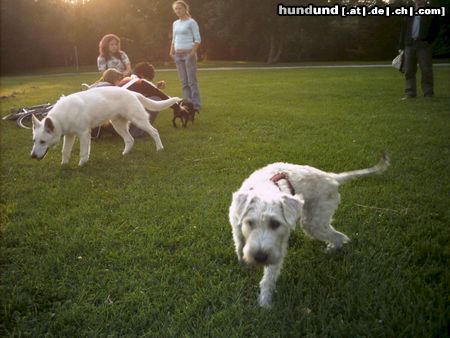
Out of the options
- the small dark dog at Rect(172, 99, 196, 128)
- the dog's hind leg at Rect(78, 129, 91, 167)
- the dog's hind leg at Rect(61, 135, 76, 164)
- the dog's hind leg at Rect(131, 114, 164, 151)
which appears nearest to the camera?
the dog's hind leg at Rect(78, 129, 91, 167)

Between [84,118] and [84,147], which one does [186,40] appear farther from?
[84,147]

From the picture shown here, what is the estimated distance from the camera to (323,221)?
3.71 meters

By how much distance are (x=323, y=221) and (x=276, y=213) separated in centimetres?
90

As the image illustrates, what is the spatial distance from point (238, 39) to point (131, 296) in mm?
45005

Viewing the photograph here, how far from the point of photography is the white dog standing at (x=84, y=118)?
6746 mm

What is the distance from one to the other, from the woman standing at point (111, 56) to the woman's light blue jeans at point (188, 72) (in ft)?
5.06

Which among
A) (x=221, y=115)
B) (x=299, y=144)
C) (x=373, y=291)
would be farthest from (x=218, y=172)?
(x=221, y=115)

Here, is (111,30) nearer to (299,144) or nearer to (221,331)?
(299,144)

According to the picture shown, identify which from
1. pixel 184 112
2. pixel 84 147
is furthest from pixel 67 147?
pixel 184 112

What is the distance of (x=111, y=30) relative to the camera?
48.1m

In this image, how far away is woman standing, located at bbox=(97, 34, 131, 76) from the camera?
410 inches

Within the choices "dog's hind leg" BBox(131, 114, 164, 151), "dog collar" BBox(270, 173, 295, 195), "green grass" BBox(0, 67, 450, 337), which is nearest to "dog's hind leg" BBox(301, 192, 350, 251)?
"green grass" BBox(0, 67, 450, 337)

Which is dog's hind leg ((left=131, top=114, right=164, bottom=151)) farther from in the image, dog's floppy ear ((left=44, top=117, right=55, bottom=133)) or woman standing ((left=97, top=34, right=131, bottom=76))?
woman standing ((left=97, top=34, right=131, bottom=76))

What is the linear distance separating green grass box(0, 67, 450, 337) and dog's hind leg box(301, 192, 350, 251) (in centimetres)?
16
